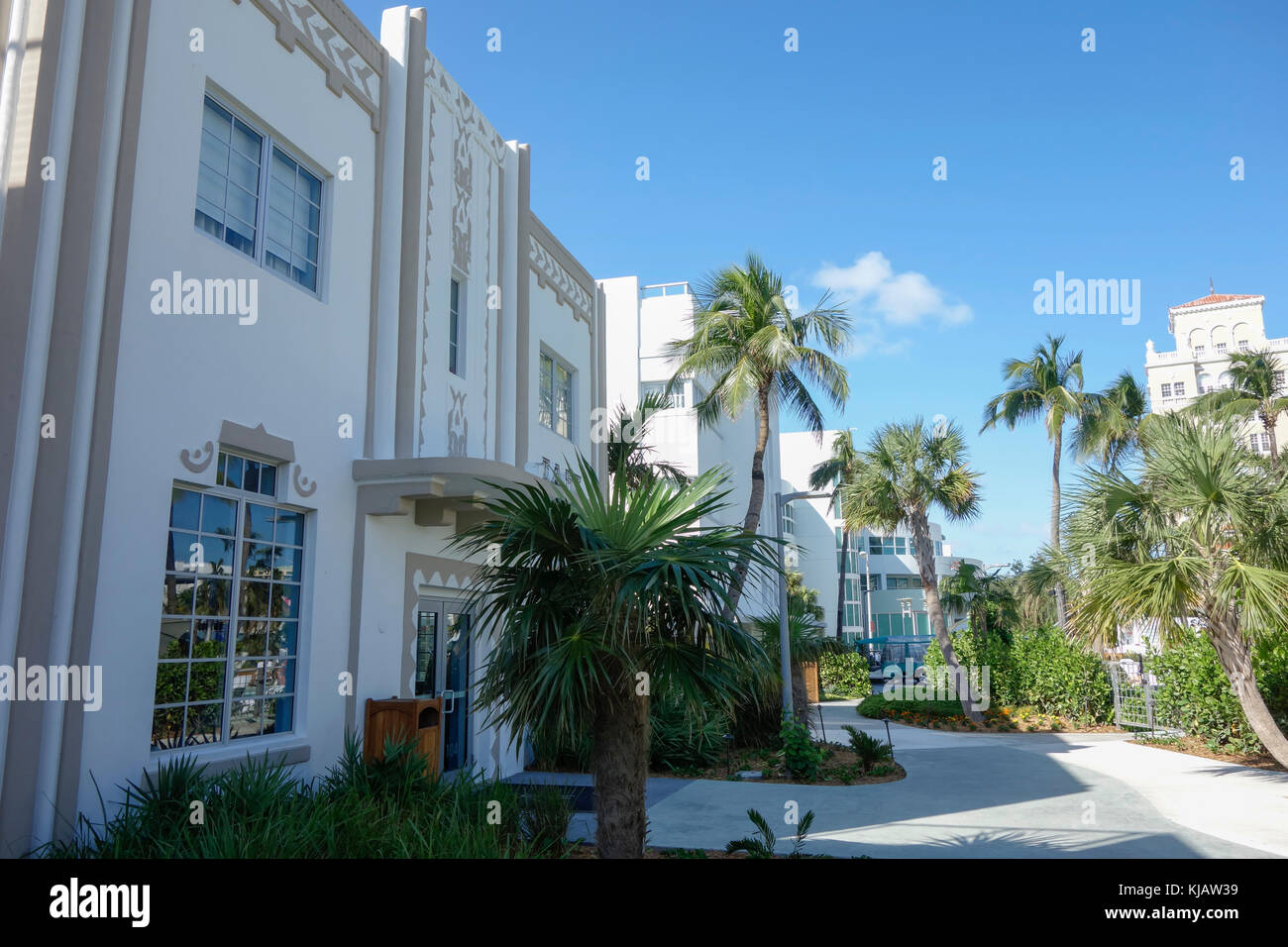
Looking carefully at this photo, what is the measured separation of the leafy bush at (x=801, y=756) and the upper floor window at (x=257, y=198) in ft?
30.9

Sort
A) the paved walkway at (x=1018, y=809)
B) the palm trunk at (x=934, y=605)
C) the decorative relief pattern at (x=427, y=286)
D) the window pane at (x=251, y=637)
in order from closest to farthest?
1. the window pane at (x=251, y=637)
2. the paved walkway at (x=1018, y=809)
3. the decorative relief pattern at (x=427, y=286)
4. the palm trunk at (x=934, y=605)

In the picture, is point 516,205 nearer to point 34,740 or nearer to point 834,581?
point 34,740

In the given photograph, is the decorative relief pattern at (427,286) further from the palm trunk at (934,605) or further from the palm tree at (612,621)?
the palm trunk at (934,605)

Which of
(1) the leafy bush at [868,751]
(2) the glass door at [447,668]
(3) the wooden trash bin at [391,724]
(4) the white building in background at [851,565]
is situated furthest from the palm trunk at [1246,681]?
(4) the white building in background at [851,565]

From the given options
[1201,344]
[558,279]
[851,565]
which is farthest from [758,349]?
[1201,344]

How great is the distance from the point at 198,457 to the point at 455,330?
17.5 feet

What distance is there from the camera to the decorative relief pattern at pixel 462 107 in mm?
11867

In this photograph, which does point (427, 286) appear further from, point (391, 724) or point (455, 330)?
point (391, 724)

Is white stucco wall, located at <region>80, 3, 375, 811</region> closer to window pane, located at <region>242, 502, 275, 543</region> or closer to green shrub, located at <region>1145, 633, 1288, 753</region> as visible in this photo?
window pane, located at <region>242, 502, 275, 543</region>

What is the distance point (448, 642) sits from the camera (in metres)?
12.0

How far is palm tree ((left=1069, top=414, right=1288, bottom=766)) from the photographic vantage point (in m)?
11.5

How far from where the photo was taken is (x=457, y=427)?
12078 mm
